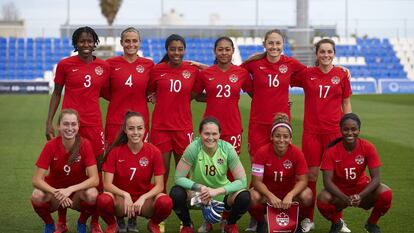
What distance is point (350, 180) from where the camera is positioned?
8625 mm

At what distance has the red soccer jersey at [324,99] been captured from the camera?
9.12 m

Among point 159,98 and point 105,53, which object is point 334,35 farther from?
point 159,98

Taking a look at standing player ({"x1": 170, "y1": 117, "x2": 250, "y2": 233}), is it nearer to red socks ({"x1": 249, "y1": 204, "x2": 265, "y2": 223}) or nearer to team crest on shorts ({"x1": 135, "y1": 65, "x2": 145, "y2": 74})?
red socks ({"x1": 249, "y1": 204, "x2": 265, "y2": 223})

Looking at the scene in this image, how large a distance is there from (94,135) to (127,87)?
0.59 m

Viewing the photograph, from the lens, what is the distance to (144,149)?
27.8 feet

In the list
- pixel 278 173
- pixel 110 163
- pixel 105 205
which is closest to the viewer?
pixel 105 205

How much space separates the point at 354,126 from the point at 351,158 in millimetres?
361

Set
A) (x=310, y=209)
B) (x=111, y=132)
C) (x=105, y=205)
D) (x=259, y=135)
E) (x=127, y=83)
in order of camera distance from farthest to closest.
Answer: (x=259, y=135) < (x=111, y=132) < (x=127, y=83) < (x=310, y=209) < (x=105, y=205)

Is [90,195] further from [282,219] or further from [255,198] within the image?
[282,219]

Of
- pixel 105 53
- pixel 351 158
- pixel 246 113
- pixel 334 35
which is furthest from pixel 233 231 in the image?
pixel 334 35

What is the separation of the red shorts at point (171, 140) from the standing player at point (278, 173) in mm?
935

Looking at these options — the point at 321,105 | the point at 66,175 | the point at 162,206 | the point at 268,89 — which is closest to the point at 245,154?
the point at 268,89

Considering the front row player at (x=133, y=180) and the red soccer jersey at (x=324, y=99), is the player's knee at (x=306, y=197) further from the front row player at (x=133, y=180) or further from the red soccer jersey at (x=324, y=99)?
the front row player at (x=133, y=180)

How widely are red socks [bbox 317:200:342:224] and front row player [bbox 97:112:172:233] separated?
57.8 inches
